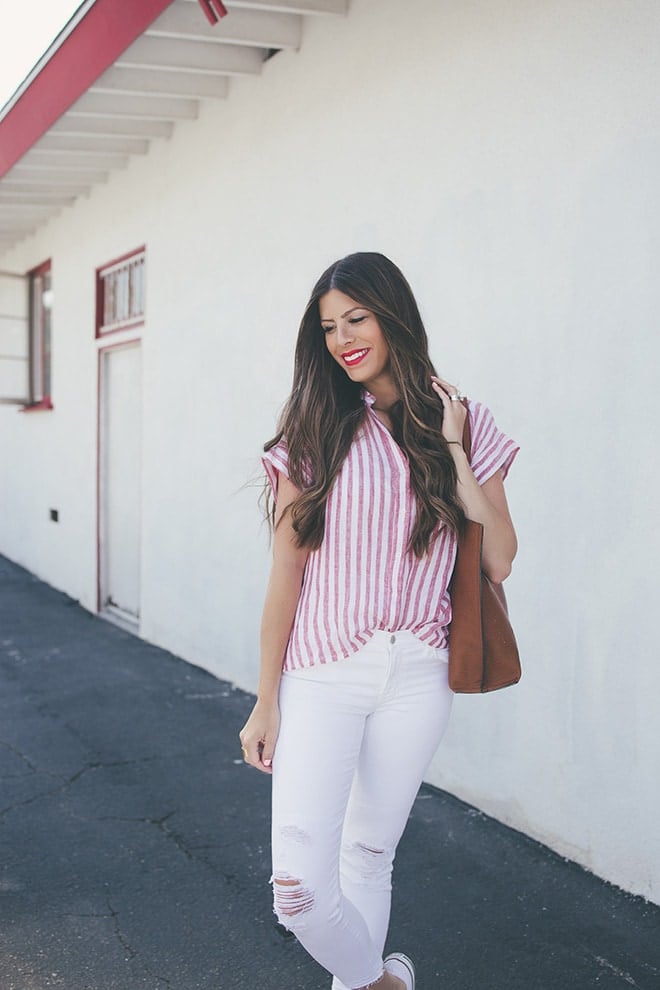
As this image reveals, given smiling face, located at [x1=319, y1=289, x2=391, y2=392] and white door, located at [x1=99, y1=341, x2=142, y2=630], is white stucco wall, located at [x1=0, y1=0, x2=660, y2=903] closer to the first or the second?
smiling face, located at [x1=319, y1=289, x2=391, y2=392]

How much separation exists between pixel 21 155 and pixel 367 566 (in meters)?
5.49

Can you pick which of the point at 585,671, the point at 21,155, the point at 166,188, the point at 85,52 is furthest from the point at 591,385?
the point at 21,155

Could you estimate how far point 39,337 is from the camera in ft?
32.5

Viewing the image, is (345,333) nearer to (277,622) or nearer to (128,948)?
(277,622)

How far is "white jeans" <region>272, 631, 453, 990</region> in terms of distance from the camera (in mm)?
2002

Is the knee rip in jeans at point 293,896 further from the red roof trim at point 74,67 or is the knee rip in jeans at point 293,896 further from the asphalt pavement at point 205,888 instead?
the red roof trim at point 74,67

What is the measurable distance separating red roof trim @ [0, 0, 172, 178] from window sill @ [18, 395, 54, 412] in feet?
8.53

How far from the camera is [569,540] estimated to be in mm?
3375

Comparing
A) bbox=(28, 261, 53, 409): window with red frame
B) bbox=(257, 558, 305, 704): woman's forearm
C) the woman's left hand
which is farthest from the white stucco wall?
bbox=(28, 261, 53, 409): window with red frame

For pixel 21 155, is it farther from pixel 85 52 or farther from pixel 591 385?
pixel 591 385

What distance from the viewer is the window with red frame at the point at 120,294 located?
7.22 meters

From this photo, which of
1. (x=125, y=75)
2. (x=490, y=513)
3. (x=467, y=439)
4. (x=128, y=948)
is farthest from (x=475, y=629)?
(x=125, y=75)

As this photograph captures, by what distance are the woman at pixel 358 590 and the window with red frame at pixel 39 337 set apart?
8.24 meters

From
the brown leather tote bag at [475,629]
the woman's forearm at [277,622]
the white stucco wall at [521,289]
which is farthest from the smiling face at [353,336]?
the white stucco wall at [521,289]
